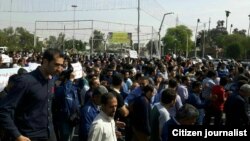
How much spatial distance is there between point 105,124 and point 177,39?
93.9 metres

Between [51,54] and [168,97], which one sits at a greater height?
[51,54]

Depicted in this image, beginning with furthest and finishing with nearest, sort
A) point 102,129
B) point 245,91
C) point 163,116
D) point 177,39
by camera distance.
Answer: point 177,39 < point 245,91 < point 163,116 < point 102,129

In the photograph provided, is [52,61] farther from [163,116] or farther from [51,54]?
[163,116]

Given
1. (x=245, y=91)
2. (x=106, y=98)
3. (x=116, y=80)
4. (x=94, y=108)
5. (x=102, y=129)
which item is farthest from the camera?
(x=245, y=91)

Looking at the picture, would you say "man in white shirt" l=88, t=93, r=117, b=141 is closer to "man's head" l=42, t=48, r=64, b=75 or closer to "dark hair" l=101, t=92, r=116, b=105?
"dark hair" l=101, t=92, r=116, b=105

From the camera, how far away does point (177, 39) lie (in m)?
98.1

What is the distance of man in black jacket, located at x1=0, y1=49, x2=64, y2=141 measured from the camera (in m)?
4.92

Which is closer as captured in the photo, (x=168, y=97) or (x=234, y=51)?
(x=168, y=97)

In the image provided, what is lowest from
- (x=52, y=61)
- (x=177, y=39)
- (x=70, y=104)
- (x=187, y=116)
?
(x=70, y=104)

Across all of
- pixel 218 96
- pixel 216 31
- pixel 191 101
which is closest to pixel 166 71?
pixel 218 96

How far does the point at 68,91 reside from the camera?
339 inches

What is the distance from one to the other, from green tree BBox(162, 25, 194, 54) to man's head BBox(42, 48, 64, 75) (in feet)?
291

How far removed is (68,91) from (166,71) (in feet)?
23.5

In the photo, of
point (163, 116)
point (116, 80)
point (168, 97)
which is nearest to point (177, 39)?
point (116, 80)
